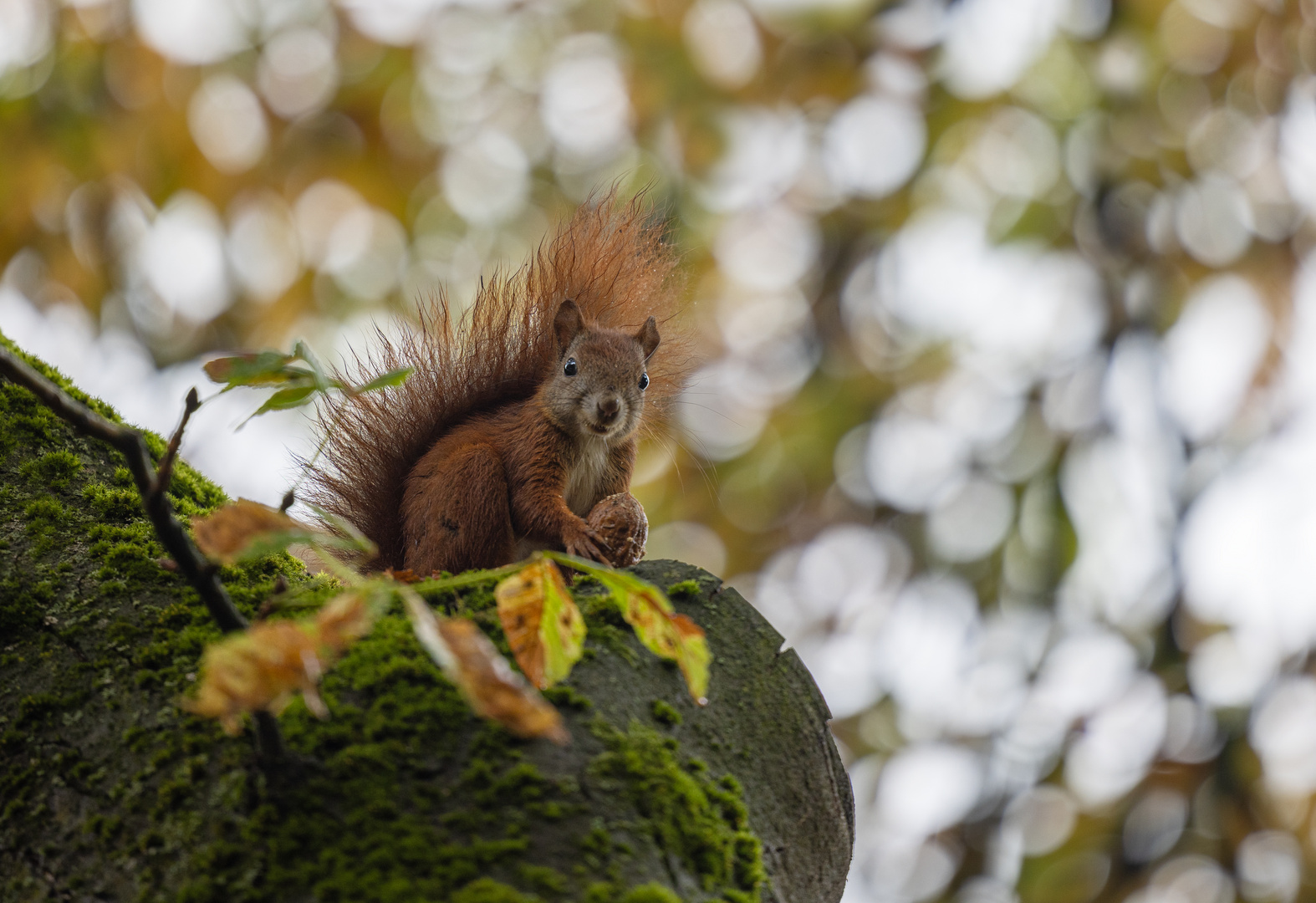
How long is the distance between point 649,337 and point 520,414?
0.92 feet

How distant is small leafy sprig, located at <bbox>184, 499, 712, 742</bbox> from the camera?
0.69 meters

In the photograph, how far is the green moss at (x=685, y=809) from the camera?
94 centimetres

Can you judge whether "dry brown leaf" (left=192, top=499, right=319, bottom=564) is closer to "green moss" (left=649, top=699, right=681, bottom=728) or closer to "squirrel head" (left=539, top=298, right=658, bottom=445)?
"green moss" (left=649, top=699, right=681, bottom=728)

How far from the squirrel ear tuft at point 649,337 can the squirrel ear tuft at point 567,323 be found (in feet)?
0.37

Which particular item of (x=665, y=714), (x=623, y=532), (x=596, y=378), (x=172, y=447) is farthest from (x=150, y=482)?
(x=596, y=378)

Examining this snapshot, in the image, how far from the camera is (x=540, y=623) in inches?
34.1

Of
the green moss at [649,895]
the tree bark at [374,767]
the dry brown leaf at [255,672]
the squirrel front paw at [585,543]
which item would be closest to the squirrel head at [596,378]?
the squirrel front paw at [585,543]

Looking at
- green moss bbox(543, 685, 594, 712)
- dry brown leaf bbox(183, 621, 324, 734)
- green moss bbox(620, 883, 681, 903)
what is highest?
green moss bbox(543, 685, 594, 712)

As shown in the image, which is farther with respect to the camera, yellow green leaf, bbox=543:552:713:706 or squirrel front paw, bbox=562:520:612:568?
squirrel front paw, bbox=562:520:612:568

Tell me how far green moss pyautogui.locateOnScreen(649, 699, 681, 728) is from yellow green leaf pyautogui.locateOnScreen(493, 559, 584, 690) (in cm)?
20

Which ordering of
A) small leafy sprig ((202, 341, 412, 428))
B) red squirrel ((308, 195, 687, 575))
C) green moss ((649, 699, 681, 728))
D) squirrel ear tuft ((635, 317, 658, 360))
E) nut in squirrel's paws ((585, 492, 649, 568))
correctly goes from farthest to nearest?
squirrel ear tuft ((635, 317, 658, 360)) → red squirrel ((308, 195, 687, 575)) → nut in squirrel's paws ((585, 492, 649, 568)) → green moss ((649, 699, 681, 728)) → small leafy sprig ((202, 341, 412, 428))

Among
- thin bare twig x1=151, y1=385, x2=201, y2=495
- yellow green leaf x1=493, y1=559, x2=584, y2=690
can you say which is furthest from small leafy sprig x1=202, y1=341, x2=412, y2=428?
yellow green leaf x1=493, y1=559, x2=584, y2=690

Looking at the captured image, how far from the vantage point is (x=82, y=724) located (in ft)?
3.27

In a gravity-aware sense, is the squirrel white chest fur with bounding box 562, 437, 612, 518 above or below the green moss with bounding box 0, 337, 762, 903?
above
